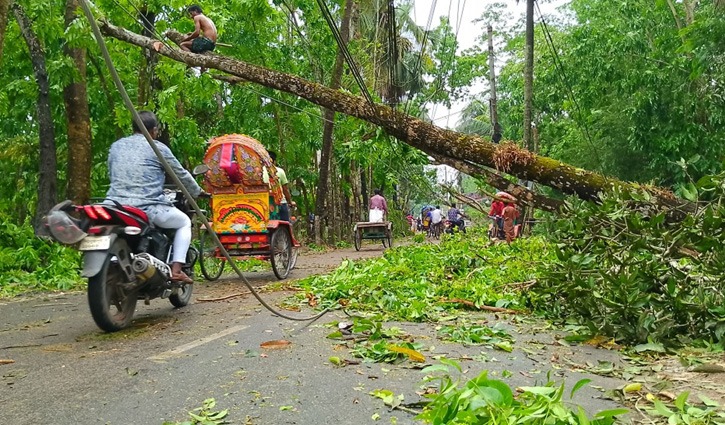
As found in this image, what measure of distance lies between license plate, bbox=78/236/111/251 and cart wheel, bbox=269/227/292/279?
14.0ft

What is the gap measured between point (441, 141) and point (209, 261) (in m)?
4.96

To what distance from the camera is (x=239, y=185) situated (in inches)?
356

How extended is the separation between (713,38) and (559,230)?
787 cm

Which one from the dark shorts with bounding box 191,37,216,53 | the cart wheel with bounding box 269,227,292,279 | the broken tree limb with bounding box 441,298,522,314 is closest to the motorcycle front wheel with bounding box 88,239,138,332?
the broken tree limb with bounding box 441,298,522,314

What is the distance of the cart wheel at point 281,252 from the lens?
8820 mm

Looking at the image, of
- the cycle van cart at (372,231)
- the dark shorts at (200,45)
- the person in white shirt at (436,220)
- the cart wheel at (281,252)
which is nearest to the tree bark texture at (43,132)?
the cart wheel at (281,252)

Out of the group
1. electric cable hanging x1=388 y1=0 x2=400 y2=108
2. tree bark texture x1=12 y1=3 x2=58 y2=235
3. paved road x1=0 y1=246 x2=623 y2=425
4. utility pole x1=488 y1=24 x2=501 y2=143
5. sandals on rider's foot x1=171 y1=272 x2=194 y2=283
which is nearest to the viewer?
paved road x1=0 y1=246 x2=623 y2=425

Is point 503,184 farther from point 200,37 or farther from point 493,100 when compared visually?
point 493,100

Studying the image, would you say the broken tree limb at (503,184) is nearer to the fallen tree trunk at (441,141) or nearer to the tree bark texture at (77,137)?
the fallen tree trunk at (441,141)

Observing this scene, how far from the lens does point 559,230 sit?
18.5 feet

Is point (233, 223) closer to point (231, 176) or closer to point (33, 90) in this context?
point (231, 176)

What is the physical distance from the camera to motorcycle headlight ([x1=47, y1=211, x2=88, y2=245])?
4316 millimetres

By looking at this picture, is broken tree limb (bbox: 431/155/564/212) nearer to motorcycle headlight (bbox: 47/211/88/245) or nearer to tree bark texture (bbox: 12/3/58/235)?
motorcycle headlight (bbox: 47/211/88/245)

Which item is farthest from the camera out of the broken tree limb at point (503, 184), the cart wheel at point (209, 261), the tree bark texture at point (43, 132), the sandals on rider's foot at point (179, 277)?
the tree bark texture at point (43, 132)
